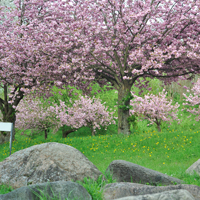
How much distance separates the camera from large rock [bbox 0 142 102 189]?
196 inches

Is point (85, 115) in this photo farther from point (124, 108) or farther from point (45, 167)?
point (45, 167)

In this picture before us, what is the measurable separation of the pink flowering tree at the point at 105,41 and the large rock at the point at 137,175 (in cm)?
701

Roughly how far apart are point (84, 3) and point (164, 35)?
4.65 m

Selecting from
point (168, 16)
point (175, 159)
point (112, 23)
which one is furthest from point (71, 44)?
point (175, 159)

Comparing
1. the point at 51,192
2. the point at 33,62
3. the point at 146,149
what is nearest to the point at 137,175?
the point at 51,192

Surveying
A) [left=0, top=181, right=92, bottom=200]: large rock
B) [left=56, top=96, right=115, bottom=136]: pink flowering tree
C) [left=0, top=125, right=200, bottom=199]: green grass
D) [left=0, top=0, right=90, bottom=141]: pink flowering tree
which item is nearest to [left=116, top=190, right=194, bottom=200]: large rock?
[left=0, top=181, right=92, bottom=200]: large rock

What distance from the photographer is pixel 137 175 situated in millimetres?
5441

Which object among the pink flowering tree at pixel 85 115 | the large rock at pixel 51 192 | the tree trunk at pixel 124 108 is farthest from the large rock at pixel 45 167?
the pink flowering tree at pixel 85 115

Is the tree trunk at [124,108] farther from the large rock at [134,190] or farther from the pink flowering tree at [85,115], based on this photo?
the large rock at [134,190]

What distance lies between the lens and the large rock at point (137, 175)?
5.29 m

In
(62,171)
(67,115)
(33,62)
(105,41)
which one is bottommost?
(62,171)

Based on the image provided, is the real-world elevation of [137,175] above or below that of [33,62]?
below

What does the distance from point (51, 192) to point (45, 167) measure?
1.57 metres

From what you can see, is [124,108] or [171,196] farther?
[124,108]
